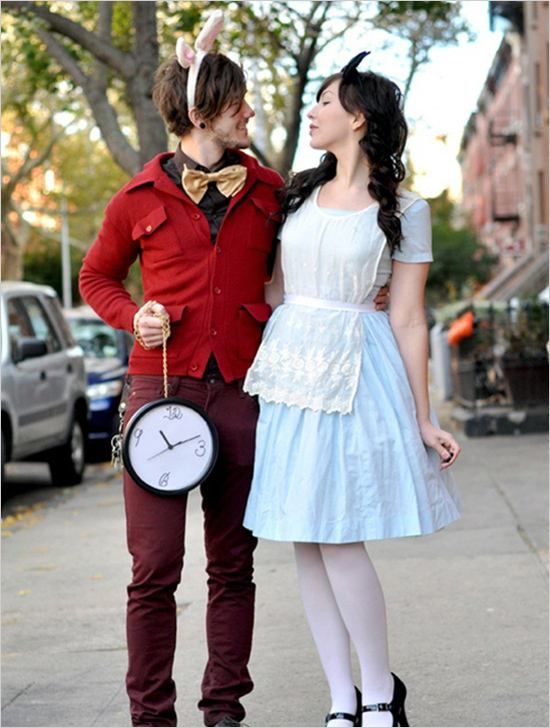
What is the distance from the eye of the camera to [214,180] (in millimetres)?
4438

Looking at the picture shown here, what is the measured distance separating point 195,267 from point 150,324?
23cm

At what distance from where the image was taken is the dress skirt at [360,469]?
13.5 ft

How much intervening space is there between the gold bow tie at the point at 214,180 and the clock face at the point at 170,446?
63cm

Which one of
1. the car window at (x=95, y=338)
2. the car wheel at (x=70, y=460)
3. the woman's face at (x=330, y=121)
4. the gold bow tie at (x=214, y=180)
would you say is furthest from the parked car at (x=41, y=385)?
the woman's face at (x=330, y=121)

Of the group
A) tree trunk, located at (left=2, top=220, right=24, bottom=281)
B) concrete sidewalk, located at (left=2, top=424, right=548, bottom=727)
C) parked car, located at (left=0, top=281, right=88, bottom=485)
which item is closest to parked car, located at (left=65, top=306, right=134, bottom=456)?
parked car, located at (left=0, top=281, right=88, bottom=485)

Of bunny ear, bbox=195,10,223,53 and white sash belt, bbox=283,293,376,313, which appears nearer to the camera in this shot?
white sash belt, bbox=283,293,376,313

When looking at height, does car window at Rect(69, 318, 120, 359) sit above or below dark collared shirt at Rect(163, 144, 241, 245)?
below

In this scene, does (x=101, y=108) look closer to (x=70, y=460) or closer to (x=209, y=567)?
(x=70, y=460)

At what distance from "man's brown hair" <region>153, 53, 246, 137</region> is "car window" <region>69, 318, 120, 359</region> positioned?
13004mm

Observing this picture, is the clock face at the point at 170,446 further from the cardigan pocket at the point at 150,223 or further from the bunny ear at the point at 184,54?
the bunny ear at the point at 184,54

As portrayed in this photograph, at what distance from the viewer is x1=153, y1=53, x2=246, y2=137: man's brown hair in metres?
4.34

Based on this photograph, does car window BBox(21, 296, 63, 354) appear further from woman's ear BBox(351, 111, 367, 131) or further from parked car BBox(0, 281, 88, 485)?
woman's ear BBox(351, 111, 367, 131)

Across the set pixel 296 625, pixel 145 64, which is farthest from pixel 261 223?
pixel 145 64

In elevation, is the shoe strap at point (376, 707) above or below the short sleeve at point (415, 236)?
below
